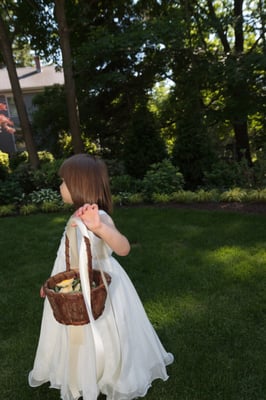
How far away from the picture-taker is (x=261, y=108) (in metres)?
8.54

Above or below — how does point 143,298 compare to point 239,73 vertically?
below

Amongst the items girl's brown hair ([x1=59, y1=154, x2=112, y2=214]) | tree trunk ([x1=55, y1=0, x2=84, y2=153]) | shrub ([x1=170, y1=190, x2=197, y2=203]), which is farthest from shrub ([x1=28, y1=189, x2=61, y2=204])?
girl's brown hair ([x1=59, y1=154, x2=112, y2=214])

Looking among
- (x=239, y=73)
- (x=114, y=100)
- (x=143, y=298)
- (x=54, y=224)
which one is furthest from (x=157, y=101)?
(x=143, y=298)

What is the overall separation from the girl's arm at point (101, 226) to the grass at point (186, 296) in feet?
3.59

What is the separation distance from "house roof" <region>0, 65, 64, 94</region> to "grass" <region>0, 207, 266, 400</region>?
64.5 ft

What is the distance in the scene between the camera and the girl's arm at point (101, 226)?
5.17 feet

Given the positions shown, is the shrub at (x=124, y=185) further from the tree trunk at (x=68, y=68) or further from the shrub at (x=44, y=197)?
the tree trunk at (x=68, y=68)

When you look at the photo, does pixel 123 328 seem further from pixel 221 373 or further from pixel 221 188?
pixel 221 188

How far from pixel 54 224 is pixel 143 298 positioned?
3.06 m

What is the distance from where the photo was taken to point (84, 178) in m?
1.70

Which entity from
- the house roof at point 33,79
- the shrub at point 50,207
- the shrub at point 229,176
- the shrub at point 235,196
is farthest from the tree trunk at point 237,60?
the house roof at point 33,79

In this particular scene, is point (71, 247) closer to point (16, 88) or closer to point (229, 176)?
point (229, 176)

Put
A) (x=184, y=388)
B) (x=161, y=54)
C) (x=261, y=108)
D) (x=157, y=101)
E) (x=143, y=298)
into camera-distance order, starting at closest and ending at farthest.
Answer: (x=184, y=388)
(x=143, y=298)
(x=261, y=108)
(x=161, y=54)
(x=157, y=101)

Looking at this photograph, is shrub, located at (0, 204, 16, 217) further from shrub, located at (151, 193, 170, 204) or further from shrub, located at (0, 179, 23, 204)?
shrub, located at (151, 193, 170, 204)
